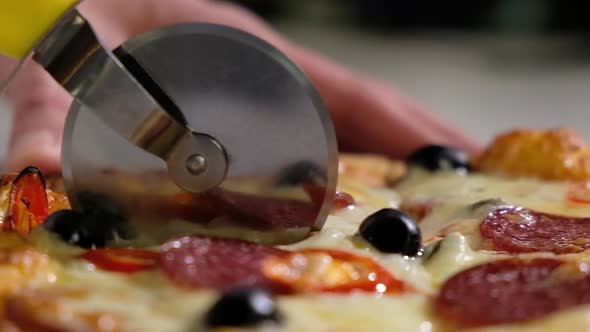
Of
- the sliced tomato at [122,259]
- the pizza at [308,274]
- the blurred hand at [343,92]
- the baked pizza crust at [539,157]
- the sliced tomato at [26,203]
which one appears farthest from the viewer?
the blurred hand at [343,92]

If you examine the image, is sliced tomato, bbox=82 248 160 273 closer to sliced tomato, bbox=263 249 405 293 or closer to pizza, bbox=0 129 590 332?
pizza, bbox=0 129 590 332

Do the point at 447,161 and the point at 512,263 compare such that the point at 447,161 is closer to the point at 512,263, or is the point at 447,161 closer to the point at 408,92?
the point at 512,263

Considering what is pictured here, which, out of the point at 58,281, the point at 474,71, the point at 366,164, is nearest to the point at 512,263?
the point at 58,281

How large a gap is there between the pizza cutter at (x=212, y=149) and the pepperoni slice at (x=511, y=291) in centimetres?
21

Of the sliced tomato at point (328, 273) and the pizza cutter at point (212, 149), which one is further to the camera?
the pizza cutter at point (212, 149)

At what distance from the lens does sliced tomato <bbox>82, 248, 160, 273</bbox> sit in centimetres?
99

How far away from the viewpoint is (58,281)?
959mm

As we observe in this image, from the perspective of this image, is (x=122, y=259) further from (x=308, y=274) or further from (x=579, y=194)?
(x=579, y=194)

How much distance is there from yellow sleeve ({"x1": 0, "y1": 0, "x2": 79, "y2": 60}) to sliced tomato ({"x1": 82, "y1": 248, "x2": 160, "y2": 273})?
224mm

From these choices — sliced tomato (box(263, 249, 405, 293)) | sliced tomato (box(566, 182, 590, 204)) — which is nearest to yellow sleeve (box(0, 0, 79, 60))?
sliced tomato (box(263, 249, 405, 293))

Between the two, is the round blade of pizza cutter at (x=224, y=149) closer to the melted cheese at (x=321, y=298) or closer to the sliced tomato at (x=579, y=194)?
the melted cheese at (x=321, y=298)

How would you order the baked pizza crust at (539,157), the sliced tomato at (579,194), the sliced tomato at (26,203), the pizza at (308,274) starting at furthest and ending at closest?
the baked pizza crust at (539,157) < the sliced tomato at (579,194) < the sliced tomato at (26,203) < the pizza at (308,274)

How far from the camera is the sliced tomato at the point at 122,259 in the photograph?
995 mm

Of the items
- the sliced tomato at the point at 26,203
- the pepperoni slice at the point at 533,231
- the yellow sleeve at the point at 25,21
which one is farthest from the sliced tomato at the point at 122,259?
the pepperoni slice at the point at 533,231
